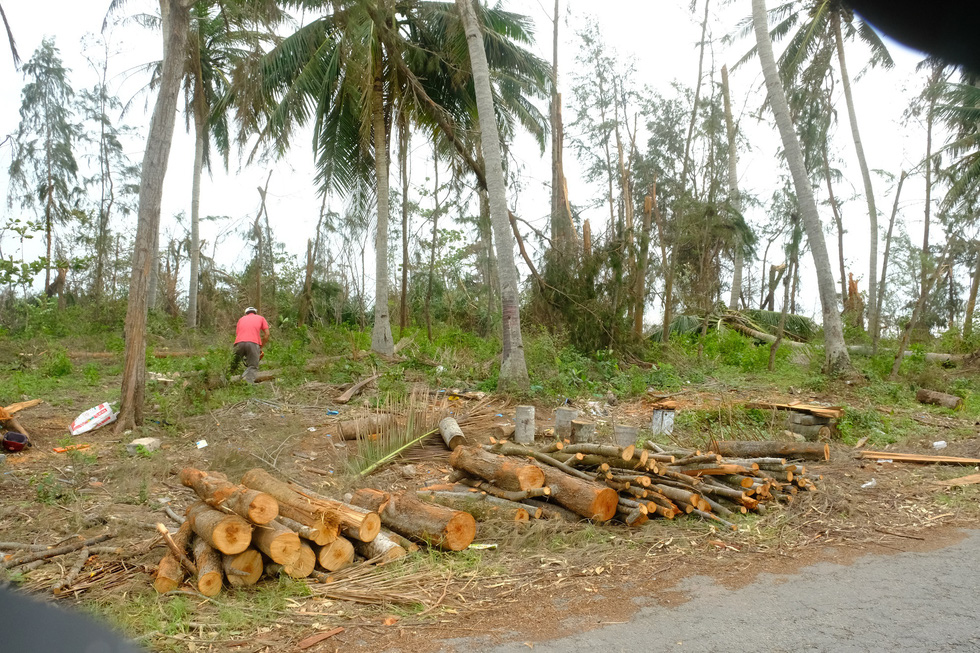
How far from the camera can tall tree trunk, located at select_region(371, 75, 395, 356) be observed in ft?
49.3

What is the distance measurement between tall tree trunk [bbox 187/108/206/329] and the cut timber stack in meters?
17.6

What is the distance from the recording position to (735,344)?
1673 cm

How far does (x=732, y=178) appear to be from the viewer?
2562cm

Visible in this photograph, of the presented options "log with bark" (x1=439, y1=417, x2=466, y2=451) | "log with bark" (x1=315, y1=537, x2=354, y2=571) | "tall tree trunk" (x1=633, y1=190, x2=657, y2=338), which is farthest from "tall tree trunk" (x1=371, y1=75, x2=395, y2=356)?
"log with bark" (x1=315, y1=537, x2=354, y2=571)

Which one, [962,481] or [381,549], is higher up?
[962,481]

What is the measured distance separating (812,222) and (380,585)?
11.9 metres

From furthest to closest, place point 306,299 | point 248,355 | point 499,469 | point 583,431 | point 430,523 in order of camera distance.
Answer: point 306,299 → point 248,355 → point 583,431 → point 499,469 → point 430,523

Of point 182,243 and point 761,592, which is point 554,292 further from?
point 182,243

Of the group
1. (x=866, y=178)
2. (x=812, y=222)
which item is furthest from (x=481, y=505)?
(x=866, y=178)

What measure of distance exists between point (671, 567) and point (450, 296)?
739 inches

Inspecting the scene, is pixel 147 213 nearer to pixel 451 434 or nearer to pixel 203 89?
pixel 451 434

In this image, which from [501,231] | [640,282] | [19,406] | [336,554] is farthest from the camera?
[640,282]

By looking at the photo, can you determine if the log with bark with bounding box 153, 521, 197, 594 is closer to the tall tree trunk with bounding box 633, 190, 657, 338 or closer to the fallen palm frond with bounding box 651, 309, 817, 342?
the tall tree trunk with bounding box 633, 190, 657, 338

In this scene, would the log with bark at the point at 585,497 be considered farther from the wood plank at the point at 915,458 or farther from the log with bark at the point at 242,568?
the wood plank at the point at 915,458
